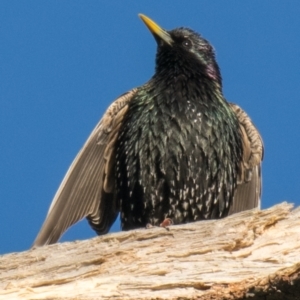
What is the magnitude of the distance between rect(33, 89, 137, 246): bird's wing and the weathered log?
2013 mm

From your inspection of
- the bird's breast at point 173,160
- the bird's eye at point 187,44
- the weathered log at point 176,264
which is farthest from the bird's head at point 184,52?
the weathered log at point 176,264

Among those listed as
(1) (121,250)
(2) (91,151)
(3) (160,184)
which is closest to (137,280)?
(1) (121,250)

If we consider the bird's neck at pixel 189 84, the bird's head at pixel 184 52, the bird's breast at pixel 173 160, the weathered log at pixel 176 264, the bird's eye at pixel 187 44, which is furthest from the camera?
the bird's eye at pixel 187 44

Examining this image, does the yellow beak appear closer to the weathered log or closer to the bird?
the bird

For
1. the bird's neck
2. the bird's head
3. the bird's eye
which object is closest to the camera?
the bird's neck

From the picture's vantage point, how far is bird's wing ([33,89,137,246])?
737cm

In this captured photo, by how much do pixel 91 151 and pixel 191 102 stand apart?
0.95 meters

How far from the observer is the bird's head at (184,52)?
7.62 m

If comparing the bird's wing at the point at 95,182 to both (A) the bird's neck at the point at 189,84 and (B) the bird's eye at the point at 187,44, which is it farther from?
(B) the bird's eye at the point at 187,44

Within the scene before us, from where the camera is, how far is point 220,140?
7.21m

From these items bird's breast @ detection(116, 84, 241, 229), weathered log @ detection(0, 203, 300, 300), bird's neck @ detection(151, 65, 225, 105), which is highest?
bird's neck @ detection(151, 65, 225, 105)

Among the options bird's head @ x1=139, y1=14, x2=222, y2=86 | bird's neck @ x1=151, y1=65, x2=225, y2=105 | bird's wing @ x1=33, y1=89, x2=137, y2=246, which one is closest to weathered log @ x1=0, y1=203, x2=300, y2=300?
bird's wing @ x1=33, y1=89, x2=137, y2=246

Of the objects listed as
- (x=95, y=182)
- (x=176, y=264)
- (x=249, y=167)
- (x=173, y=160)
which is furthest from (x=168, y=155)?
(x=176, y=264)

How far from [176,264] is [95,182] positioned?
274 cm
